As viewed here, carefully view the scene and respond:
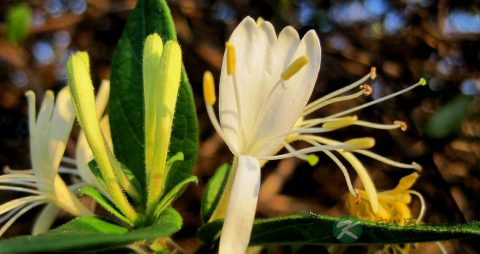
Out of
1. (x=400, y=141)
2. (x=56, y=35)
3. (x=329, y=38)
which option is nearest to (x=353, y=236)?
(x=400, y=141)

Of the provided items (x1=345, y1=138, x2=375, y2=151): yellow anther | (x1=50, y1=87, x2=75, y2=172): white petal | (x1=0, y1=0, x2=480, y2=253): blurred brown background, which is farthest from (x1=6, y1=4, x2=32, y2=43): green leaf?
(x1=345, y1=138, x2=375, y2=151): yellow anther

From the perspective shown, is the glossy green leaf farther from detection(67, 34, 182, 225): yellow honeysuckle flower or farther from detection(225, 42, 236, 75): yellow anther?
detection(225, 42, 236, 75): yellow anther

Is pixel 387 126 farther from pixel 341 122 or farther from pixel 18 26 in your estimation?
pixel 18 26

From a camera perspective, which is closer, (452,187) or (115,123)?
(115,123)

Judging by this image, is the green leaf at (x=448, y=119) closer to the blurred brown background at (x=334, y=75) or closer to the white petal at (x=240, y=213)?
the blurred brown background at (x=334, y=75)

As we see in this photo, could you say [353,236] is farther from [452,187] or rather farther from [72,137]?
[72,137]

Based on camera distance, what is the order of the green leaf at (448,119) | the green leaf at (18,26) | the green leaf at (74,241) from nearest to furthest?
1. the green leaf at (74,241)
2. the green leaf at (448,119)
3. the green leaf at (18,26)

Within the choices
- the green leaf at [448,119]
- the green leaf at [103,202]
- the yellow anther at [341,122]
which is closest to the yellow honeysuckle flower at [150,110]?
the green leaf at [103,202]
